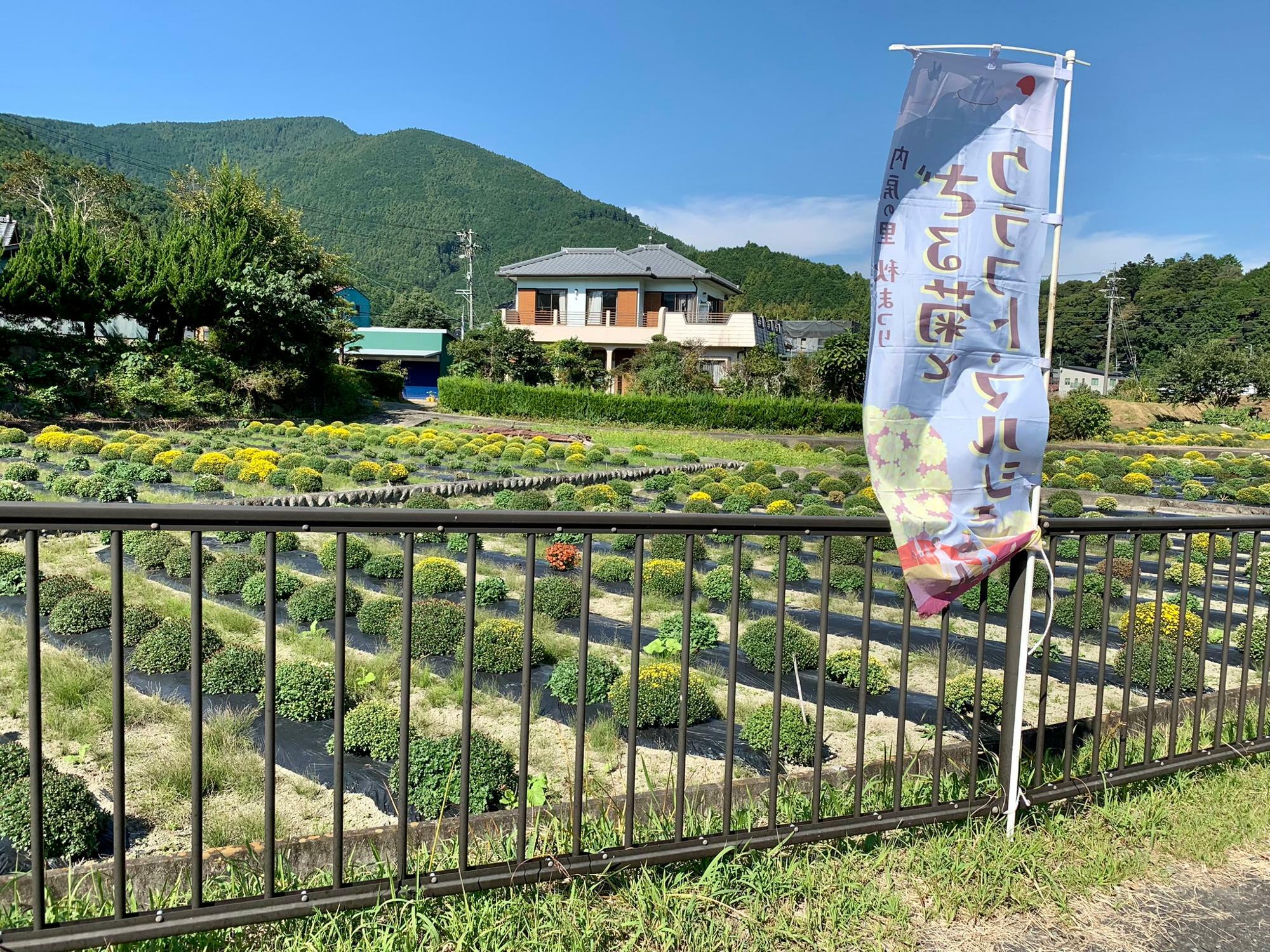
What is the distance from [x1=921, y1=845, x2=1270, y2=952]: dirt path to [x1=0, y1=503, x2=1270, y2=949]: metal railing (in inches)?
11.9

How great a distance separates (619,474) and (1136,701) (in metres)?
8.07

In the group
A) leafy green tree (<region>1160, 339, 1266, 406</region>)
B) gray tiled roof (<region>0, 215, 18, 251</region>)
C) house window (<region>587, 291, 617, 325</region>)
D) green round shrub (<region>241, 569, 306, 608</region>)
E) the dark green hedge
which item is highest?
gray tiled roof (<region>0, 215, 18, 251</region>)

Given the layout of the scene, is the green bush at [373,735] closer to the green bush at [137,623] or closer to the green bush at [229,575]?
the green bush at [137,623]

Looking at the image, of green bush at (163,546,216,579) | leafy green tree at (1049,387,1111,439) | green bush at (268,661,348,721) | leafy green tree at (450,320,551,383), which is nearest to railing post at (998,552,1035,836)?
green bush at (268,661,348,721)

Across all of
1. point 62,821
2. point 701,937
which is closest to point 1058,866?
point 701,937

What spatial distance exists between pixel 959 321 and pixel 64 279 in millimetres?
20352

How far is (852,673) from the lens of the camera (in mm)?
4094

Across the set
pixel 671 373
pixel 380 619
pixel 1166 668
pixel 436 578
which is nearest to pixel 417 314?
pixel 671 373

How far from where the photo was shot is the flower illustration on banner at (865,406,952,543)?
6.98ft

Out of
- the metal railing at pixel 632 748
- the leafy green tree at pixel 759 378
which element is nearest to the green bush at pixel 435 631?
the metal railing at pixel 632 748

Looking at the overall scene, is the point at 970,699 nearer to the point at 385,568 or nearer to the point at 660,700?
the point at 660,700

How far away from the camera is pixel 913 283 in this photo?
2.11 meters

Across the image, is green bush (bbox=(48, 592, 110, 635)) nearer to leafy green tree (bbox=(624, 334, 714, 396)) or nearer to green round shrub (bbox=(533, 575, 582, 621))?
green round shrub (bbox=(533, 575, 582, 621))

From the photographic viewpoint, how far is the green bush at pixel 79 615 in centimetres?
428
